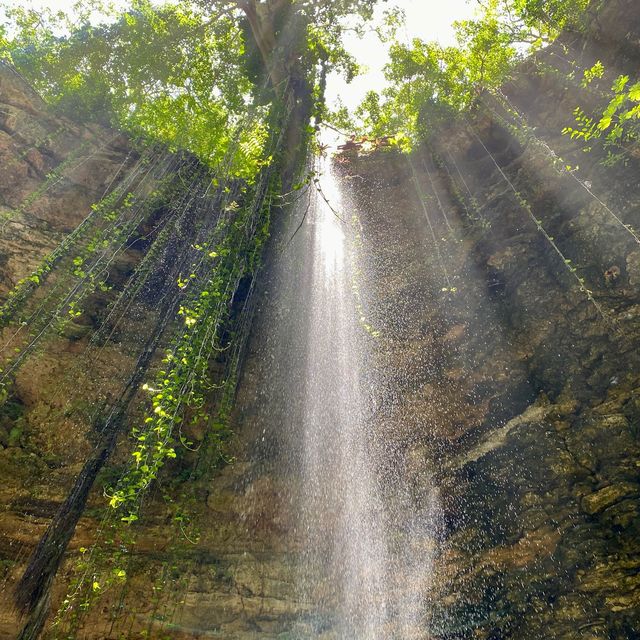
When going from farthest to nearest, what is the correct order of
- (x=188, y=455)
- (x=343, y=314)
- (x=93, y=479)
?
(x=343, y=314), (x=188, y=455), (x=93, y=479)

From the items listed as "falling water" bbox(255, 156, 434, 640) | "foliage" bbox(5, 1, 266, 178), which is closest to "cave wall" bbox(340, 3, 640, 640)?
"falling water" bbox(255, 156, 434, 640)

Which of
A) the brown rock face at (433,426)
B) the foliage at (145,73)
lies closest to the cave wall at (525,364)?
the brown rock face at (433,426)

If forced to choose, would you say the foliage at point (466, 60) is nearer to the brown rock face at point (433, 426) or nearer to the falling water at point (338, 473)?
the brown rock face at point (433, 426)

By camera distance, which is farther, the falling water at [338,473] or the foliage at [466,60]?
the foliage at [466,60]

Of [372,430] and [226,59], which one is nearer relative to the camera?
[372,430]

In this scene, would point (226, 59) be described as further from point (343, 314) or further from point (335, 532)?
point (335, 532)

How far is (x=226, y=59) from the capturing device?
852 centimetres

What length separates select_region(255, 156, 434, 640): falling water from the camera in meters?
4.26

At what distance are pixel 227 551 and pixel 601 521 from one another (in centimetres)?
380

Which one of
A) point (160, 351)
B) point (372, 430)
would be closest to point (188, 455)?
point (160, 351)

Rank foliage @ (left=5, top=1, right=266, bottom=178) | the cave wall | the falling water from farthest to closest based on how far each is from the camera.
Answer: foliage @ (left=5, top=1, right=266, bottom=178) < the falling water < the cave wall

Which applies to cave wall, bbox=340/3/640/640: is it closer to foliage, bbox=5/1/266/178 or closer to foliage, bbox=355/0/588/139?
A: foliage, bbox=355/0/588/139

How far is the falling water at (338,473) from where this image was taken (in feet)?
14.0

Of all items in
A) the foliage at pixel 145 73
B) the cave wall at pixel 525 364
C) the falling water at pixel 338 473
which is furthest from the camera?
the foliage at pixel 145 73
